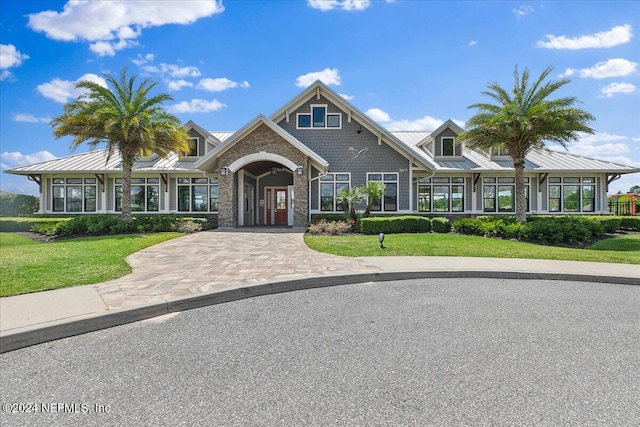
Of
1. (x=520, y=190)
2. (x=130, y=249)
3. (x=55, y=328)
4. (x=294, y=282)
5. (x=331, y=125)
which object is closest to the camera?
(x=55, y=328)

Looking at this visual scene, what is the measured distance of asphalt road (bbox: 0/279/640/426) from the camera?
2.61m

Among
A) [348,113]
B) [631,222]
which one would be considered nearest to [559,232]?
[631,222]

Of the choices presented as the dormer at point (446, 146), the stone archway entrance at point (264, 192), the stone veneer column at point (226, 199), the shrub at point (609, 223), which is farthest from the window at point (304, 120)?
the shrub at point (609, 223)

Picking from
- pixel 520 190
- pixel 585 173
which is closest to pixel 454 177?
pixel 520 190

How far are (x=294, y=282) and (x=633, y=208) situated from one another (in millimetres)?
29611

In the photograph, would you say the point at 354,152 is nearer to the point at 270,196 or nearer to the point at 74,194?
the point at 270,196

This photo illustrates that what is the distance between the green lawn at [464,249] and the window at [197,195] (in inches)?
456

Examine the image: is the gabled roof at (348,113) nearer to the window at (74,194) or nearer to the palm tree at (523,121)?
the palm tree at (523,121)

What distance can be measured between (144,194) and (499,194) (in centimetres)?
2352

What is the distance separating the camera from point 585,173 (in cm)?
2267

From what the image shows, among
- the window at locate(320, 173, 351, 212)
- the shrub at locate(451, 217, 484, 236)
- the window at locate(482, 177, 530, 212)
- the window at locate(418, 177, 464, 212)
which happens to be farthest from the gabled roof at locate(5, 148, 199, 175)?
the window at locate(482, 177, 530, 212)

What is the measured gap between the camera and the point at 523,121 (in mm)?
15828

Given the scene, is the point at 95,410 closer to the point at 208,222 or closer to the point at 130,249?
the point at 130,249

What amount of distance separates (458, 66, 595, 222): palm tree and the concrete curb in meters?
10.8
